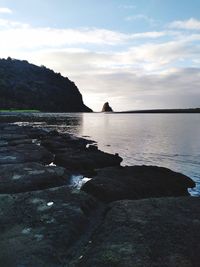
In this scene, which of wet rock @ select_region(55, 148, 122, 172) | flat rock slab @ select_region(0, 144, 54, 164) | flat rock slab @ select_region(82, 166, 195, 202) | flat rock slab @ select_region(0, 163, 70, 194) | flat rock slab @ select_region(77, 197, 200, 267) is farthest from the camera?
wet rock @ select_region(55, 148, 122, 172)

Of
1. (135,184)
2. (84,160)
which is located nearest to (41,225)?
(135,184)

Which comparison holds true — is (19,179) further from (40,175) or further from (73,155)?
(73,155)

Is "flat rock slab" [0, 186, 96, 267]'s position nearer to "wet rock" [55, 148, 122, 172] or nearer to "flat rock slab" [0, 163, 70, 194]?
"flat rock slab" [0, 163, 70, 194]

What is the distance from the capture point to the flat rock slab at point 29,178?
18.5 m

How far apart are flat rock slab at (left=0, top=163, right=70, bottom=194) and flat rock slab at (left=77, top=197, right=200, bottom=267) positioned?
234 inches

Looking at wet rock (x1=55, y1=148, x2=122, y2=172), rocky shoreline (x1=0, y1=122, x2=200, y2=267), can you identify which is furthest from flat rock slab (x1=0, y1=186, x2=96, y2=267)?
wet rock (x1=55, y1=148, x2=122, y2=172)

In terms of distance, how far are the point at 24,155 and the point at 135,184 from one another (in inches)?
506

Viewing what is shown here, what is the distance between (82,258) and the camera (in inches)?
396

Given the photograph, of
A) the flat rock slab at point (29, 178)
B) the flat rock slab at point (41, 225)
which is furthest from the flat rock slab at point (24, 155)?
the flat rock slab at point (41, 225)

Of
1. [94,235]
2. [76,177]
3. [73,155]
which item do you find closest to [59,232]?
[94,235]

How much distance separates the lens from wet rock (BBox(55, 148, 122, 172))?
92.2 feet

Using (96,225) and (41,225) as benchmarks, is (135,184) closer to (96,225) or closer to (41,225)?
(96,225)

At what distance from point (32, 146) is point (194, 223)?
2465cm

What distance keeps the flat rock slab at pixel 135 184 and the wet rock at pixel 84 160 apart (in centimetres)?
462
